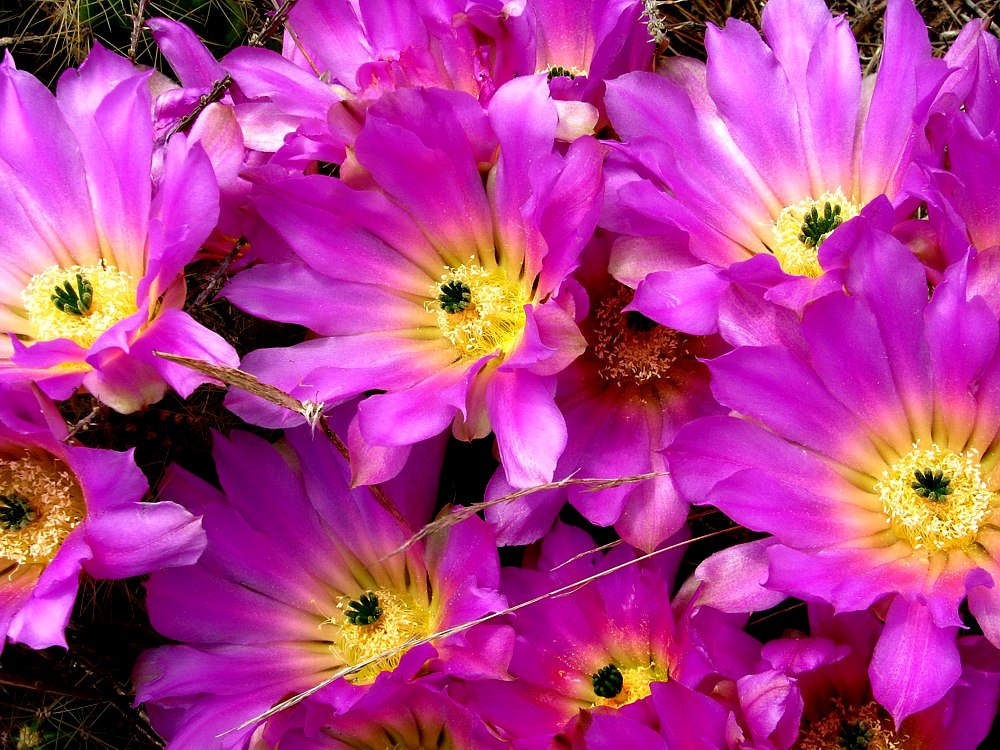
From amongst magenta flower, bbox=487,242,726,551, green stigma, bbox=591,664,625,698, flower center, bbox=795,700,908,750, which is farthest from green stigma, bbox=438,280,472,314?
flower center, bbox=795,700,908,750

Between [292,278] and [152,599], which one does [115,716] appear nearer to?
[152,599]

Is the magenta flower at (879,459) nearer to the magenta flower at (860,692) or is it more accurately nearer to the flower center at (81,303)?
the magenta flower at (860,692)

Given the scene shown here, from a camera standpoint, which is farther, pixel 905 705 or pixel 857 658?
pixel 857 658

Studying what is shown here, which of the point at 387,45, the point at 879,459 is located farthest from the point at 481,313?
the point at 879,459

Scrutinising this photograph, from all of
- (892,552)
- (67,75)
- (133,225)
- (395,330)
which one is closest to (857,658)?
(892,552)

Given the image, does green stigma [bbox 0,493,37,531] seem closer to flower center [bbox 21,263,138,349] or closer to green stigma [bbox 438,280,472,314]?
flower center [bbox 21,263,138,349]

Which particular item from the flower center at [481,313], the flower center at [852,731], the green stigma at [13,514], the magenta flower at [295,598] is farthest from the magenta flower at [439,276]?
the flower center at [852,731]
